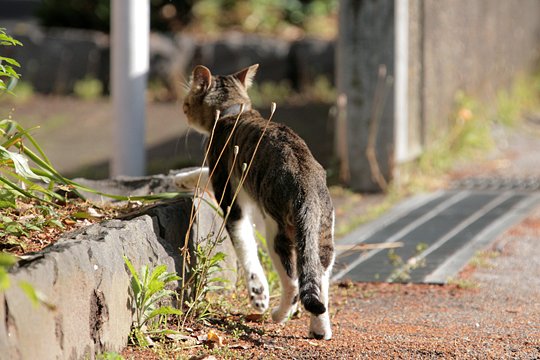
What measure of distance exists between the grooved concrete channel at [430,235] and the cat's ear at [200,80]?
1393mm

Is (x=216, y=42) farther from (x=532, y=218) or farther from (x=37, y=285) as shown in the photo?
(x=37, y=285)

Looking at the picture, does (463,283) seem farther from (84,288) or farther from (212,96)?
(84,288)

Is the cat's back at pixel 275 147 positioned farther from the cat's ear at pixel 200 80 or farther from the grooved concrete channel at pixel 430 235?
the grooved concrete channel at pixel 430 235

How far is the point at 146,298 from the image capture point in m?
3.96

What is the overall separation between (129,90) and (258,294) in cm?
340

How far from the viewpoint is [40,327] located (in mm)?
3232

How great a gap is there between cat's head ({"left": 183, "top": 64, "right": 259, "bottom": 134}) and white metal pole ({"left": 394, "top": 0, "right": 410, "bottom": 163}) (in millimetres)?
3341

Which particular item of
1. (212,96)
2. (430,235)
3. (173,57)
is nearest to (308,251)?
(212,96)

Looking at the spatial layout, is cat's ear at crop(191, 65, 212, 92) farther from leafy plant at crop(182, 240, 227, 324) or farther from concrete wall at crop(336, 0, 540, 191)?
concrete wall at crop(336, 0, 540, 191)

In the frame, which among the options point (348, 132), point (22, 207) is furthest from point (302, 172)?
point (348, 132)

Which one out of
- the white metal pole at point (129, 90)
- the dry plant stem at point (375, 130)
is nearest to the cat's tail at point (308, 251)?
the white metal pole at point (129, 90)

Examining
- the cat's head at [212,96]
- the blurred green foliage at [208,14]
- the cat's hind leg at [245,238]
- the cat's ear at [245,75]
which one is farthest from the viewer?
the blurred green foliage at [208,14]

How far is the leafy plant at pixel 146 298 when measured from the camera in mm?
3922

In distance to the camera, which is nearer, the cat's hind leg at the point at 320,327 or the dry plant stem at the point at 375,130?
the cat's hind leg at the point at 320,327
